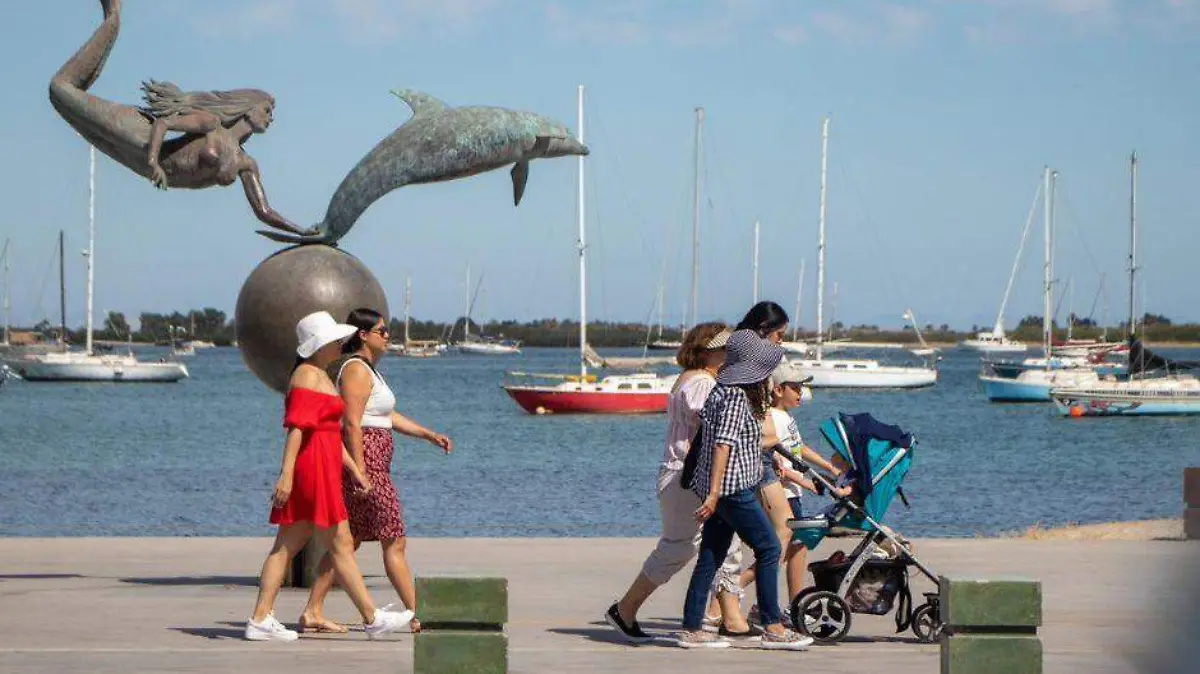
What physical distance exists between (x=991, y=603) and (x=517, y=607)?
389 centimetres

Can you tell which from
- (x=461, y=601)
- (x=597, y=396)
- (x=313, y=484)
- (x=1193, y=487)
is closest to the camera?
(x=461, y=601)

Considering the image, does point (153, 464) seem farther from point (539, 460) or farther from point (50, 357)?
point (50, 357)

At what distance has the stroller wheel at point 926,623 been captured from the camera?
10.3 m

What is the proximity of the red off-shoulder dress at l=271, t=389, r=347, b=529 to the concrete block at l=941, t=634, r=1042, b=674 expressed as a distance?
10.7 ft

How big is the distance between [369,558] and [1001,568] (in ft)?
14.8

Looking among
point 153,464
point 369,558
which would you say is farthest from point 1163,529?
point 153,464

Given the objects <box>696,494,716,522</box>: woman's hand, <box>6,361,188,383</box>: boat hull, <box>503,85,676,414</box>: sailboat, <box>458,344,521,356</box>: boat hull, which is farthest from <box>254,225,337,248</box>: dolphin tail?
<box>458,344,521,356</box>: boat hull

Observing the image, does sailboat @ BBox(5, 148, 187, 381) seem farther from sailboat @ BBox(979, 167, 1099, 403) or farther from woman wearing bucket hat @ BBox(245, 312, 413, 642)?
woman wearing bucket hat @ BBox(245, 312, 413, 642)

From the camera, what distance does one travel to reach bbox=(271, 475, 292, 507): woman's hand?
9758 mm

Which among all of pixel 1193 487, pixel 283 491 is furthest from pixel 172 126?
pixel 1193 487

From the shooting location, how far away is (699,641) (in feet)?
33.2

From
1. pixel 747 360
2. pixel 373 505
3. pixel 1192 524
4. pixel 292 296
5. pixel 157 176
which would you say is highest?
pixel 157 176

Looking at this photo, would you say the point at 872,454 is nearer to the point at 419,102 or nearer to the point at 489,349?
the point at 419,102

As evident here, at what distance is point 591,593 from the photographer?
12305mm
